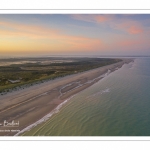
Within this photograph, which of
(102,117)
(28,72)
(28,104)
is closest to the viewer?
(102,117)

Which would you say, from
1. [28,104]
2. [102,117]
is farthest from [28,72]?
[102,117]

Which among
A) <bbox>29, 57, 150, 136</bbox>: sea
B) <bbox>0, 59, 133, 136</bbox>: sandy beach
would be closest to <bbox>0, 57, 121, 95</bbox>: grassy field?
<bbox>0, 59, 133, 136</bbox>: sandy beach

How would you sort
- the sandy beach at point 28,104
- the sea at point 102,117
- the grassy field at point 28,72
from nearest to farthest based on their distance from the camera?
the sea at point 102,117
the sandy beach at point 28,104
the grassy field at point 28,72

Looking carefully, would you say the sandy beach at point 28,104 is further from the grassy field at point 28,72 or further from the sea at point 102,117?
the grassy field at point 28,72

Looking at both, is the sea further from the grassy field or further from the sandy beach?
the grassy field

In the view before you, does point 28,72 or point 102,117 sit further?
point 28,72

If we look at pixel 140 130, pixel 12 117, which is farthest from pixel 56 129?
pixel 140 130

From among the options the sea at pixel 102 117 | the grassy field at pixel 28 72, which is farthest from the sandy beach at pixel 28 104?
the grassy field at pixel 28 72

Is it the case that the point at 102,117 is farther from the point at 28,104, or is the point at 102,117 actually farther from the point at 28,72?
the point at 28,72

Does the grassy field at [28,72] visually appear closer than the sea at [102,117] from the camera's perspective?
No

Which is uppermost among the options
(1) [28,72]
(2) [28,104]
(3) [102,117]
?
(1) [28,72]

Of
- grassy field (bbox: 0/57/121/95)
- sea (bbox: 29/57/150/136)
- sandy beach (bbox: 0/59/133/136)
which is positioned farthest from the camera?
grassy field (bbox: 0/57/121/95)
